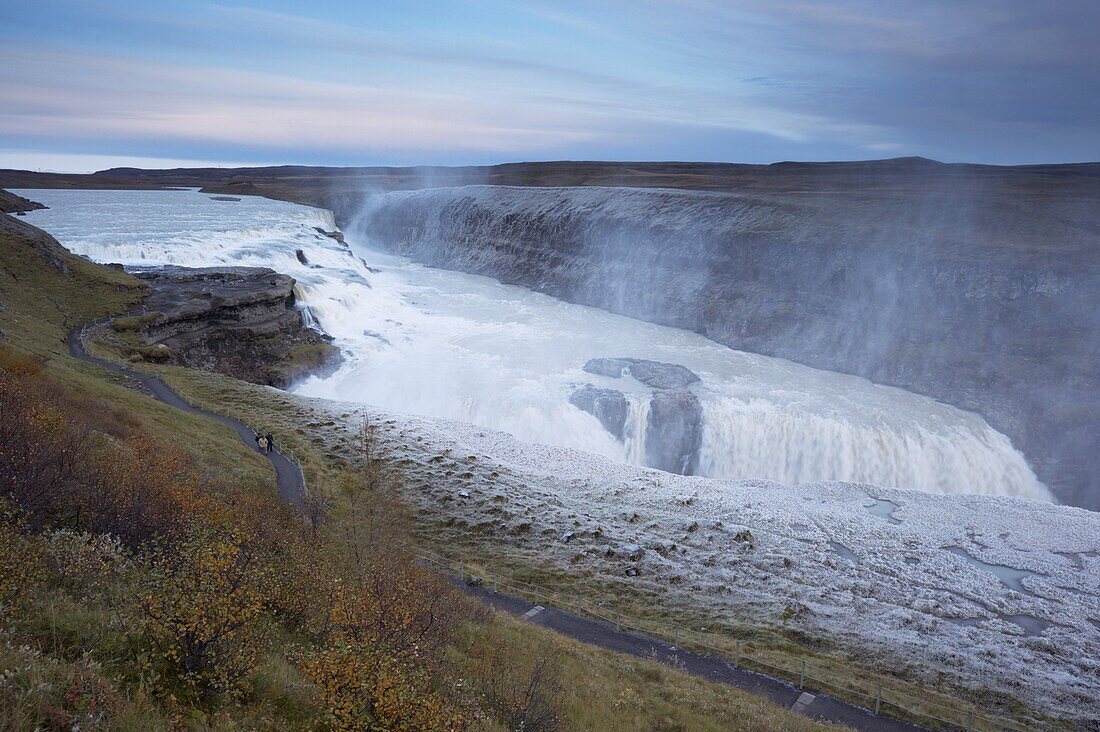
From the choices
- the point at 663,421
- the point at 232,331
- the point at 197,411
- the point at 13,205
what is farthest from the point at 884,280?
the point at 13,205

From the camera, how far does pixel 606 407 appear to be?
1540 inches

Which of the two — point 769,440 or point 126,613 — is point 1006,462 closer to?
point 769,440

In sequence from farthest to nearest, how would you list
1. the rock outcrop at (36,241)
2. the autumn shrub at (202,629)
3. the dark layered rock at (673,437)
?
the rock outcrop at (36,241)
the dark layered rock at (673,437)
the autumn shrub at (202,629)

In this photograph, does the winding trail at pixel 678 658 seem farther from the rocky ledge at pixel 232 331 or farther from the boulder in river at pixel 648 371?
the boulder in river at pixel 648 371

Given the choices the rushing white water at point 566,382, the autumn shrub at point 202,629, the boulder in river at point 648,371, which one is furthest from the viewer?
the boulder in river at point 648,371

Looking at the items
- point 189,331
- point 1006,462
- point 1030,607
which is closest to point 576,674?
point 1030,607

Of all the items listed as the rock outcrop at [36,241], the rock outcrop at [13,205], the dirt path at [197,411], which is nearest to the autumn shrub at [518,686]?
the dirt path at [197,411]

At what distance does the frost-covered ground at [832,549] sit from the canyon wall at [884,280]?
577 inches

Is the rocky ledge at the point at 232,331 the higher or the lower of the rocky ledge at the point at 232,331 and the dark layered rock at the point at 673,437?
the higher

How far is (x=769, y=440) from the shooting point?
3775cm

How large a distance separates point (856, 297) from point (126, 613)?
56.6m

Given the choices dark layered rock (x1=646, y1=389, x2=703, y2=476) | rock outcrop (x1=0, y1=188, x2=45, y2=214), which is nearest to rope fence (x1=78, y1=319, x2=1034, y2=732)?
dark layered rock (x1=646, y1=389, x2=703, y2=476)

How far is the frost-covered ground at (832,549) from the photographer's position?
18750 millimetres

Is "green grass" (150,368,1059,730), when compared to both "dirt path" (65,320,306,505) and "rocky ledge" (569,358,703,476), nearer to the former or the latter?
"dirt path" (65,320,306,505)
